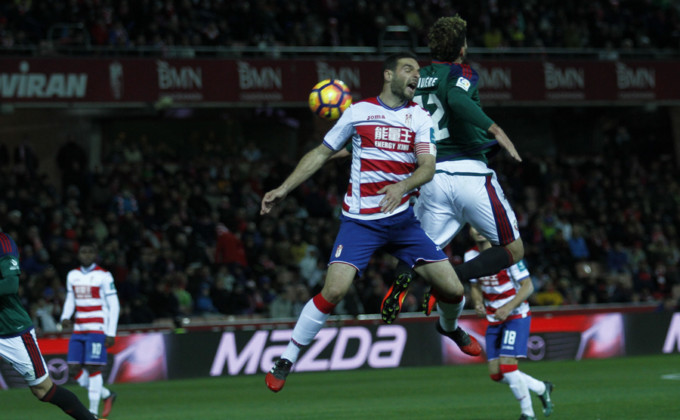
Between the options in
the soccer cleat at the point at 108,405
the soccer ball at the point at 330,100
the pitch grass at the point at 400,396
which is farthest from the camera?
the soccer cleat at the point at 108,405

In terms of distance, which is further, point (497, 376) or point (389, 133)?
point (497, 376)

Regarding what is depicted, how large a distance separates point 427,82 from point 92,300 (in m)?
6.58

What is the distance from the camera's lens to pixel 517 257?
845 centimetres

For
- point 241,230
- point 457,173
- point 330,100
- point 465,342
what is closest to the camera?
point 457,173

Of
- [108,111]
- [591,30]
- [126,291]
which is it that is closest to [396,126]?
[126,291]

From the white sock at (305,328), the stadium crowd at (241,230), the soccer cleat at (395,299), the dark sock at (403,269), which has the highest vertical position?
the dark sock at (403,269)

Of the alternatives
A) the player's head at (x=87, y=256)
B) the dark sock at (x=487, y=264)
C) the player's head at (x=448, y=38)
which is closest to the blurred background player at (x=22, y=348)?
the dark sock at (x=487, y=264)

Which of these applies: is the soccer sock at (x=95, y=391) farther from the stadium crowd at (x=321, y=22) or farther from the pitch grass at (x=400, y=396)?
the stadium crowd at (x=321, y=22)

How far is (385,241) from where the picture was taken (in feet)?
25.6

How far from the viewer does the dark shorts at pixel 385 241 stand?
302 inches

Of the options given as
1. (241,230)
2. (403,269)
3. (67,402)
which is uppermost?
(403,269)

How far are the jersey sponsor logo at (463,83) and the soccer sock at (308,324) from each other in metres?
1.89

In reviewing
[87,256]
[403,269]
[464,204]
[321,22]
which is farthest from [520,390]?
[321,22]

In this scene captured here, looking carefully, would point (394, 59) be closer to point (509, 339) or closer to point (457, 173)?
point (457, 173)
